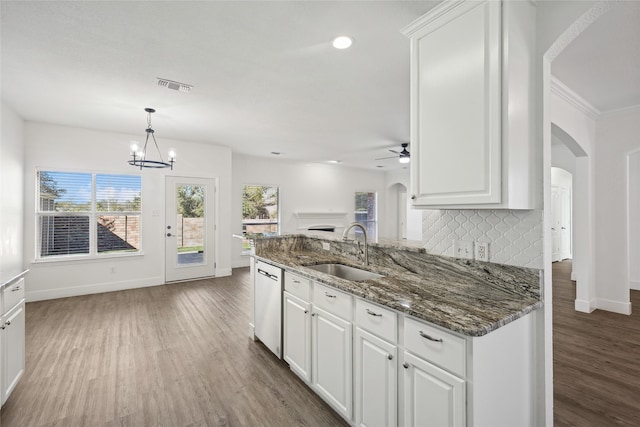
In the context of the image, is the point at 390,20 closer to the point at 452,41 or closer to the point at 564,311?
the point at 452,41

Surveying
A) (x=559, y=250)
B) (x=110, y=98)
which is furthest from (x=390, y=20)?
(x=559, y=250)

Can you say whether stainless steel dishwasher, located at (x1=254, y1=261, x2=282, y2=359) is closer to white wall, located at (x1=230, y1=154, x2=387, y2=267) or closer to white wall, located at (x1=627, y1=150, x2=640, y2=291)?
white wall, located at (x1=230, y1=154, x2=387, y2=267)

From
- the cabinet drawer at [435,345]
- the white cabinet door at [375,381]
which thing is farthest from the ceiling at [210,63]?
the white cabinet door at [375,381]

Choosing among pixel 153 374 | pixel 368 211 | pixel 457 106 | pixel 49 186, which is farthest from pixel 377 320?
pixel 368 211

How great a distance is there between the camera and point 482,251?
6.24 feet

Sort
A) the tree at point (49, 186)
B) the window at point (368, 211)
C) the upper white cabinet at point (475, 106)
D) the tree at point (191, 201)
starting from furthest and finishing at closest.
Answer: the window at point (368, 211)
the tree at point (191, 201)
the tree at point (49, 186)
the upper white cabinet at point (475, 106)

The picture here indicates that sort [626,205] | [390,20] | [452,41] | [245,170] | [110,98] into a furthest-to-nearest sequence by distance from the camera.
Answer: [245,170], [626,205], [110,98], [390,20], [452,41]

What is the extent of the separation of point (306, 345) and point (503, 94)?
6.75ft

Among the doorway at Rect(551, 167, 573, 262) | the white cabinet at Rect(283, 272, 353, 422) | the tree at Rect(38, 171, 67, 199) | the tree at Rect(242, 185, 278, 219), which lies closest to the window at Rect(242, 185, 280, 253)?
the tree at Rect(242, 185, 278, 219)

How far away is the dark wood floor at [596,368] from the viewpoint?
207 cm

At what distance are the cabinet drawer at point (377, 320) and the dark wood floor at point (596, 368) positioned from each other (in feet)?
4.72

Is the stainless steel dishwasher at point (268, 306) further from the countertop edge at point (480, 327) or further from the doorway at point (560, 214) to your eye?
the doorway at point (560, 214)

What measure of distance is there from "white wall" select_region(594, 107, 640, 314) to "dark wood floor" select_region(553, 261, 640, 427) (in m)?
0.33

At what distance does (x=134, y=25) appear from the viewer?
2.26 metres
